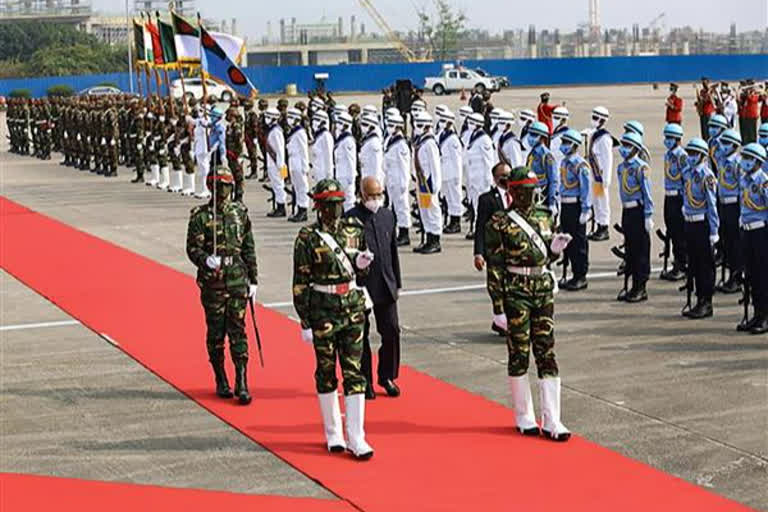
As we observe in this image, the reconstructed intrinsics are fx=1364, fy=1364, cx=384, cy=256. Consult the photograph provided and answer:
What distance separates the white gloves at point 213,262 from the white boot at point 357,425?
79.3 inches

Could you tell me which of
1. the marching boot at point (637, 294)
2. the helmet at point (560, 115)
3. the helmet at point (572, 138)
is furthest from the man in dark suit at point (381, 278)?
the helmet at point (560, 115)

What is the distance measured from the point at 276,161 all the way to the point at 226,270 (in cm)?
1354

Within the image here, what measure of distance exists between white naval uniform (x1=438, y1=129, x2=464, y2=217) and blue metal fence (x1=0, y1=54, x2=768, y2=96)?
61546 millimetres

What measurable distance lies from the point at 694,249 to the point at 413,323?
295 cm

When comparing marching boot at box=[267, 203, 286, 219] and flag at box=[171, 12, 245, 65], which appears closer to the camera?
marching boot at box=[267, 203, 286, 219]

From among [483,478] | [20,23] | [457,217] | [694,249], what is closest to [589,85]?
[20,23]

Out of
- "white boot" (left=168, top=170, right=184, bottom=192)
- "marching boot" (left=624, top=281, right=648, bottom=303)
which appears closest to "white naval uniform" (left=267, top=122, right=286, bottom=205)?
"white boot" (left=168, top=170, right=184, bottom=192)

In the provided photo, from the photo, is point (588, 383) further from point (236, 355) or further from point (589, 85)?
point (589, 85)

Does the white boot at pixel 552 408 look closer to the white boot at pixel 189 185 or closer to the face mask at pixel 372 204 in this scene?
the face mask at pixel 372 204

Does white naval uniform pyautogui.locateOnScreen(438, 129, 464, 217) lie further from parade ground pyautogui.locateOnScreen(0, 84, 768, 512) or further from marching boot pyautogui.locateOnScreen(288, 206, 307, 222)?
marching boot pyautogui.locateOnScreen(288, 206, 307, 222)

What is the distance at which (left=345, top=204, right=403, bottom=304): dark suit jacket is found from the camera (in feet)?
34.1

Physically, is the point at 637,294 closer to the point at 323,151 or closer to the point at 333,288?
the point at 333,288

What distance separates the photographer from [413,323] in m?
14.1

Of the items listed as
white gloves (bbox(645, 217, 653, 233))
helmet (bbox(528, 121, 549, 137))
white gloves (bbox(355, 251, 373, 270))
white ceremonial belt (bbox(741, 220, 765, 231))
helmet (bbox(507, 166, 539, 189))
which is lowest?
white gloves (bbox(645, 217, 653, 233))
